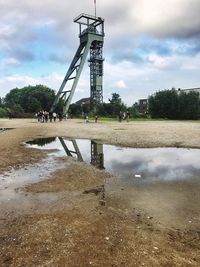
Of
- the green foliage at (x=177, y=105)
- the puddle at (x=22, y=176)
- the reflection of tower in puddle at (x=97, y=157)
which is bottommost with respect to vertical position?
the reflection of tower in puddle at (x=97, y=157)

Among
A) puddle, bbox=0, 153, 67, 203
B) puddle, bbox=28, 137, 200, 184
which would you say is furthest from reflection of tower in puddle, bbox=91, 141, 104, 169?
puddle, bbox=0, 153, 67, 203

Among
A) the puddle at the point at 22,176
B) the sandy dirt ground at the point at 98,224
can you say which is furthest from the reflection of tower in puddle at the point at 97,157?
the sandy dirt ground at the point at 98,224

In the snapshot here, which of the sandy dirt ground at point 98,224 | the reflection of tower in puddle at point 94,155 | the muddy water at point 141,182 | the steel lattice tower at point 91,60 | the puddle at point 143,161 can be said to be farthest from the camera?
the steel lattice tower at point 91,60

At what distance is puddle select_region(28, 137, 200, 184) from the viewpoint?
15570 mm

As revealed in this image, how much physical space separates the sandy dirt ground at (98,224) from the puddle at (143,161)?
148 cm

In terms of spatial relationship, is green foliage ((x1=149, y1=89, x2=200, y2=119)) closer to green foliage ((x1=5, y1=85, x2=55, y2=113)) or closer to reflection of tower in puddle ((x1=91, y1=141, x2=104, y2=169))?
green foliage ((x1=5, y1=85, x2=55, y2=113))

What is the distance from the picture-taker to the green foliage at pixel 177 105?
102562 mm

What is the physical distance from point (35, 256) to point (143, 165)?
12137 millimetres

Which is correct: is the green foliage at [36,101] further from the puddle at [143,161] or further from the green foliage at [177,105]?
the puddle at [143,161]

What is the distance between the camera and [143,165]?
1852 cm

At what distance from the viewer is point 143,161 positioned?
19.8m

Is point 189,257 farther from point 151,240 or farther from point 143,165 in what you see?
point 143,165

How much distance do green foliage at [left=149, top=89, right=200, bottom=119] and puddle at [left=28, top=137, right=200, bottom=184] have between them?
79.3 meters

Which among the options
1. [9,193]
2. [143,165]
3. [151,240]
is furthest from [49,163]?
[151,240]
